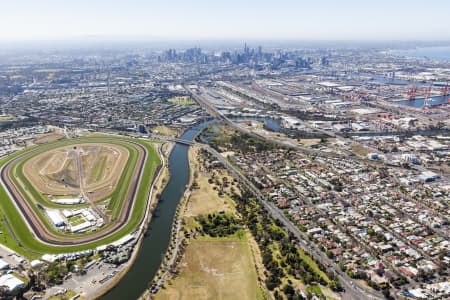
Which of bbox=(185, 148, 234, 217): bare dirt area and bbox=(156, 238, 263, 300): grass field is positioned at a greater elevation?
bbox=(185, 148, 234, 217): bare dirt area

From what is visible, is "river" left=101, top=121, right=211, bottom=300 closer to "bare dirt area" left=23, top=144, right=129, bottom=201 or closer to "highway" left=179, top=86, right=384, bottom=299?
"highway" left=179, top=86, right=384, bottom=299

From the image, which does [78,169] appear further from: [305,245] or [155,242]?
[305,245]

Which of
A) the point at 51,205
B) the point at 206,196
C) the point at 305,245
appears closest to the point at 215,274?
the point at 305,245

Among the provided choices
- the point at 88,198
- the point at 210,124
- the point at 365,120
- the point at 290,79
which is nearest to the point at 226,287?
the point at 88,198

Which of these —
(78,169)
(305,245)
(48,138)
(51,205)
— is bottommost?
(305,245)

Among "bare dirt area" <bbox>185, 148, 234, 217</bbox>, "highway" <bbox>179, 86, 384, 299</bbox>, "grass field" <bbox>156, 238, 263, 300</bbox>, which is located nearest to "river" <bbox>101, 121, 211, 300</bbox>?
"bare dirt area" <bbox>185, 148, 234, 217</bbox>

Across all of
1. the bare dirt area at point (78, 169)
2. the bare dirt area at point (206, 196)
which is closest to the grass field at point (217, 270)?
the bare dirt area at point (206, 196)
